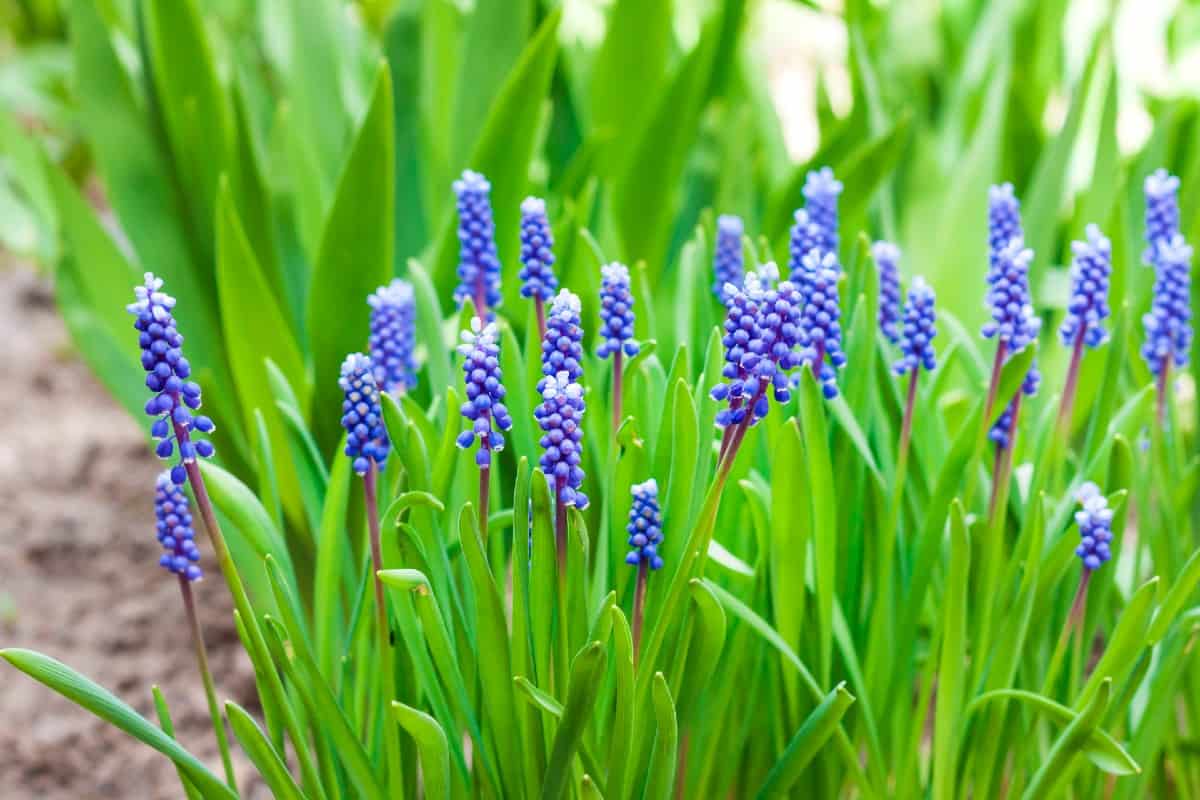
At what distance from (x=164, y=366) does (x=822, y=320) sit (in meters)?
0.63

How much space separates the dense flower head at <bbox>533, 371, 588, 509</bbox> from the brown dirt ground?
1.05m

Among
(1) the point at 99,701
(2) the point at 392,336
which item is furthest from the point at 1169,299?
(1) the point at 99,701

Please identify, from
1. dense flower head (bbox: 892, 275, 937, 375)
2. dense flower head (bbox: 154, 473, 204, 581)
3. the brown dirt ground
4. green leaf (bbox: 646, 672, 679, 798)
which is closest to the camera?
green leaf (bbox: 646, 672, 679, 798)

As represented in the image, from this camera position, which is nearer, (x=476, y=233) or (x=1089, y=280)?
(x=1089, y=280)

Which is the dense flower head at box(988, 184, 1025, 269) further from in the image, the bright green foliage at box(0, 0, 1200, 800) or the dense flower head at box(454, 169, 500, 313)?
the dense flower head at box(454, 169, 500, 313)

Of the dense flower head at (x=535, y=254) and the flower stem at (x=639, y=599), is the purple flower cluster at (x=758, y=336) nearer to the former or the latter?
the flower stem at (x=639, y=599)

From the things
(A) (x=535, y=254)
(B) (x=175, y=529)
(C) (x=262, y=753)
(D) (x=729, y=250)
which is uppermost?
(D) (x=729, y=250)

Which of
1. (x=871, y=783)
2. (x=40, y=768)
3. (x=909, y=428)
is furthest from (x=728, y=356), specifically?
(x=40, y=768)

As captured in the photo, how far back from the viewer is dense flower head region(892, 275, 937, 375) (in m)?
1.32

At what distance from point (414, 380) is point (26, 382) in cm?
202

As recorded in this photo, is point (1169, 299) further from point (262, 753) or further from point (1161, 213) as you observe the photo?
point (262, 753)

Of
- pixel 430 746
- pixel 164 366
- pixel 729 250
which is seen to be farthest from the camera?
pixel 729 250

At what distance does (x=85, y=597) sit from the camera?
2316 millimetres

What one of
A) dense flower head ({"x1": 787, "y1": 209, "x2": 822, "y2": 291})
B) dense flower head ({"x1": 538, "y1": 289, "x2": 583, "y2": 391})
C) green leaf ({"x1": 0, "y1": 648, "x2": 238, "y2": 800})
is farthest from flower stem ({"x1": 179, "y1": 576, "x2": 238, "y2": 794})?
dense flower head ({"x1": 787, "y1": 209, "x2": 822, "y2": 291})
